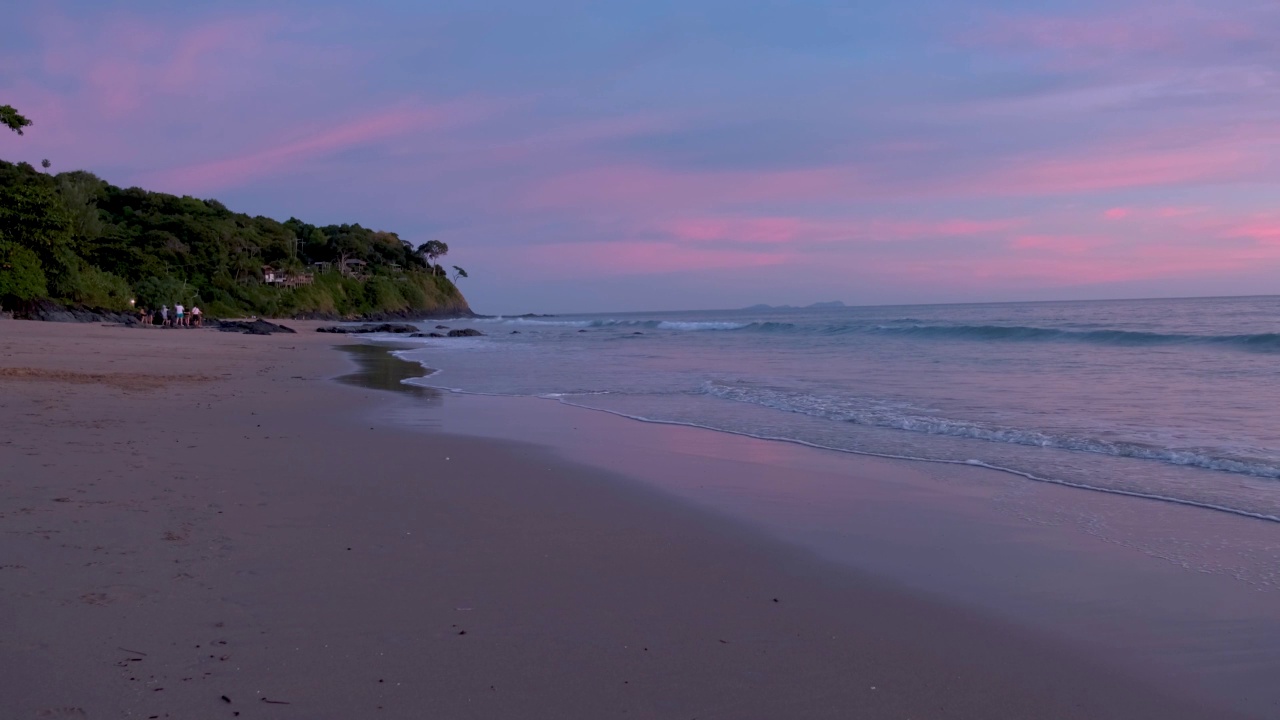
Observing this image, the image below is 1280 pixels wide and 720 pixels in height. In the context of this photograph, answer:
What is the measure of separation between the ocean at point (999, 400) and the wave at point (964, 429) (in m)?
0.02

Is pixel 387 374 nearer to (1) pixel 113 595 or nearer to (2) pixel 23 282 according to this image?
(1) pixel 113 595

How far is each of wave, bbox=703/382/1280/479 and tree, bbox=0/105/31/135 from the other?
1051 cm

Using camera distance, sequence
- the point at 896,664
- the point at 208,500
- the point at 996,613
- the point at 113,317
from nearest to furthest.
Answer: the point at 896,664, the point at 996,613, the point at 208,500, the point at 113,317

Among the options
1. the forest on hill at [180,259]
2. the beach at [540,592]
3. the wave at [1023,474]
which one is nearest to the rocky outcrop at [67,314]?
the forest on hill at [180,259]

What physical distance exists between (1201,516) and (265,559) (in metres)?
6.05

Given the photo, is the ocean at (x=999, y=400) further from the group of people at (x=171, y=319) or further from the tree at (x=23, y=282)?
the tree at (x=23, y=282)

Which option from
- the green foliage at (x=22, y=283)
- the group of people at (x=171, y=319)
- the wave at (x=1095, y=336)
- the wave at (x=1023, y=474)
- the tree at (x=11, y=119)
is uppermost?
the tree at (x=11, y=119)

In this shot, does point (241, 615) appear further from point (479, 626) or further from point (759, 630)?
point (759, 630)

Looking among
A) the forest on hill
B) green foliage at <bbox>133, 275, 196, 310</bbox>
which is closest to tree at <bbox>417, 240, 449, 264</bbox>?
the forest on hill

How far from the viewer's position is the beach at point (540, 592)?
9.45 feet

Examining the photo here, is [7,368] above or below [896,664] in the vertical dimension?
above

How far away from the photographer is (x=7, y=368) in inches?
469

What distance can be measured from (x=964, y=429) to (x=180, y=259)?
56233mm

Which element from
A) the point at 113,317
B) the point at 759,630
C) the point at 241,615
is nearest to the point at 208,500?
→ the point at 241,615
